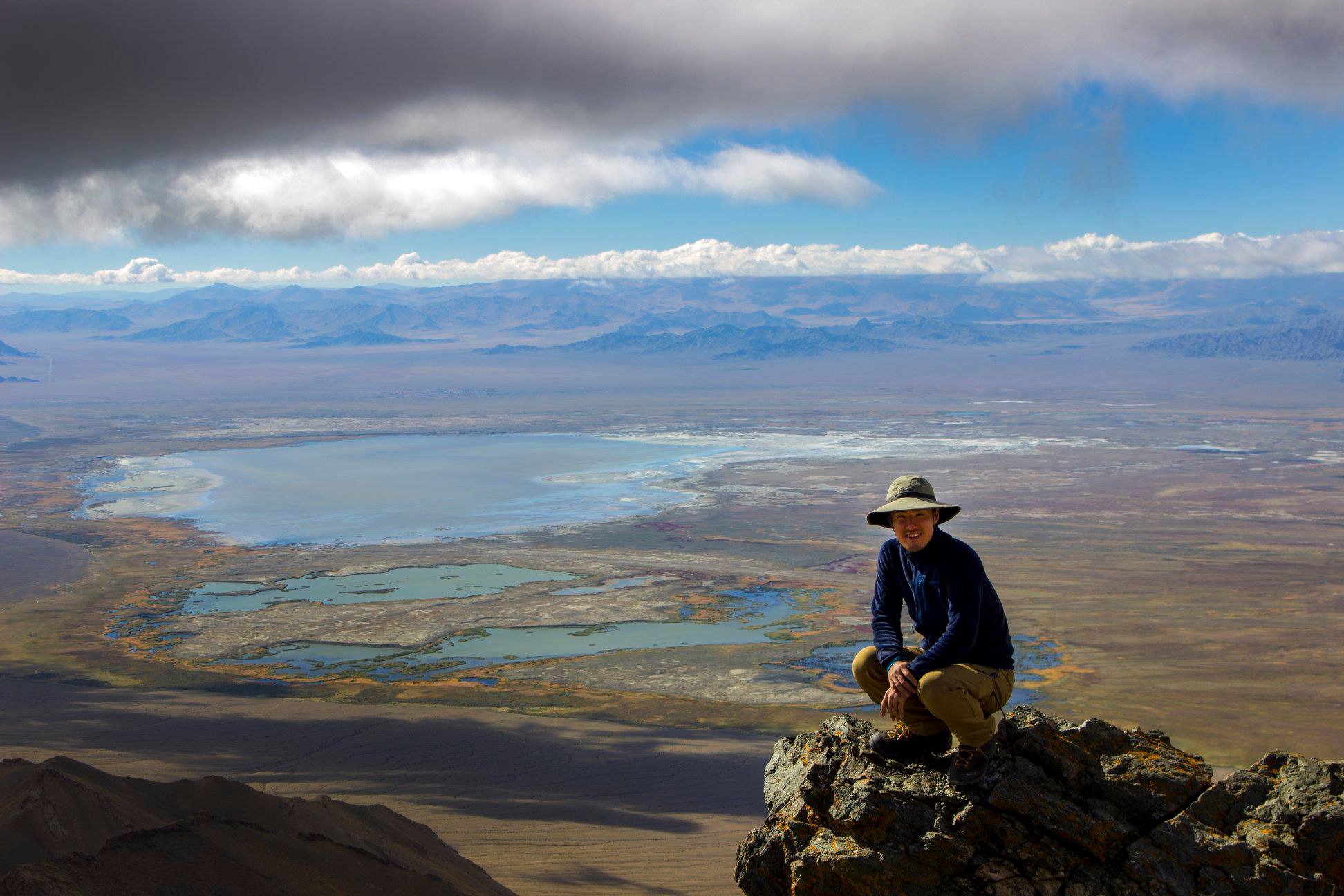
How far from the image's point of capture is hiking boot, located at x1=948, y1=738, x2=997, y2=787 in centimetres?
500

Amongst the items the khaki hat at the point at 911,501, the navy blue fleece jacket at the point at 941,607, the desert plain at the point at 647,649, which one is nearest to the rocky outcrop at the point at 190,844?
the desert plain at the point at 647,649

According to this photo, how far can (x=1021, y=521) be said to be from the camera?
61.1 metres

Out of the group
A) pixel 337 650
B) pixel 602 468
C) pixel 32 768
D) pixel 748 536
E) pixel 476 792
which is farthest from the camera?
pixel 602 468

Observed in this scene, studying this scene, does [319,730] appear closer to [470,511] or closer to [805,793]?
[805,793]

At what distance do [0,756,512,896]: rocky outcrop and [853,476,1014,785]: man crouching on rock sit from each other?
430 cm

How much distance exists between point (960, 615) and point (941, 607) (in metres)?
0.16

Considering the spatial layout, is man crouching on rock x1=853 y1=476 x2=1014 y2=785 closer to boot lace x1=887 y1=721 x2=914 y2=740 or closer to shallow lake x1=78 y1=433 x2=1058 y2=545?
boot lace x1=887 y1=721 x2=914 y2=740

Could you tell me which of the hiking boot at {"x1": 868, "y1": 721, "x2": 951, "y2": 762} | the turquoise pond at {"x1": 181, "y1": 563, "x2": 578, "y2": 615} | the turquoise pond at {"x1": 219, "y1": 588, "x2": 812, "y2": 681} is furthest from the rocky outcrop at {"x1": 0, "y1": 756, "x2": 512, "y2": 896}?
the turquoise pond at {"x1": 181, "y1": 563, "x2": 578, "y2": 615}

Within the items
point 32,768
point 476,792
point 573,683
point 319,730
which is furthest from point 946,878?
point 573,683

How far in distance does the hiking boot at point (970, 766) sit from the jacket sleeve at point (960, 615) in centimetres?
48

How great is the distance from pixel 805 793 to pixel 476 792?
12.3 meters

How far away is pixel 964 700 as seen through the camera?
15.7ft

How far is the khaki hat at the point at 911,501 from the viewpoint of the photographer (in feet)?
16.1

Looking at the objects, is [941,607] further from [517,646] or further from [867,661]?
[517,646]
